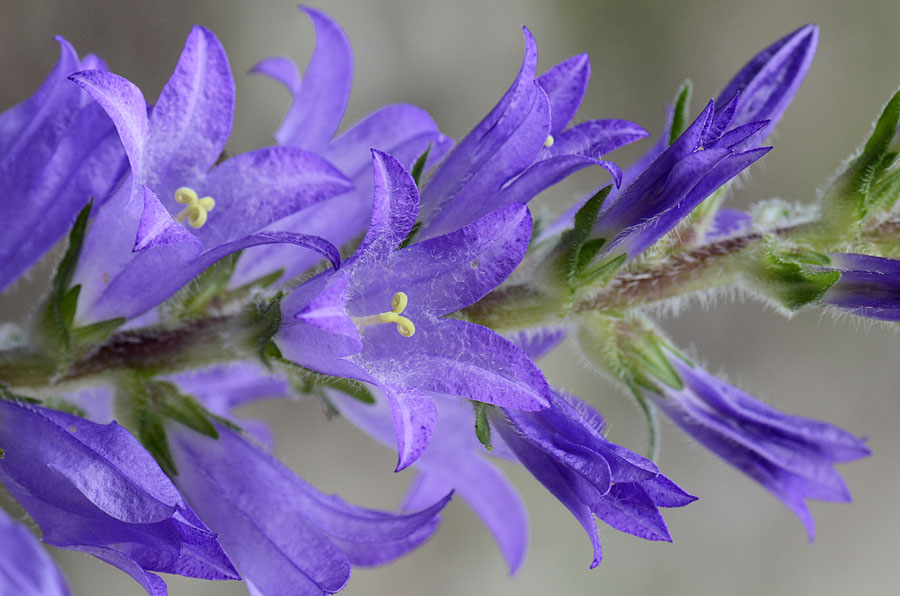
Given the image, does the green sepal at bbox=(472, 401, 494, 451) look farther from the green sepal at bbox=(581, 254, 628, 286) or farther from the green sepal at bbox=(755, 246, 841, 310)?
the green sepal at bbox=(755, 246, 841, 310)

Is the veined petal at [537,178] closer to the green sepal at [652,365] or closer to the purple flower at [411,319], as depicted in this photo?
the purple flower at [411,319]

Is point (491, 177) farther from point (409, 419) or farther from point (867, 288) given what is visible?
point (867, 288)

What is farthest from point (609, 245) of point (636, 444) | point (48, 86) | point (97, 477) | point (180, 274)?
point (636, 444)

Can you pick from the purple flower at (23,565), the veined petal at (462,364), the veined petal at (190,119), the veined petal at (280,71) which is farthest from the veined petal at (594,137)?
the purple flower at (23,565)

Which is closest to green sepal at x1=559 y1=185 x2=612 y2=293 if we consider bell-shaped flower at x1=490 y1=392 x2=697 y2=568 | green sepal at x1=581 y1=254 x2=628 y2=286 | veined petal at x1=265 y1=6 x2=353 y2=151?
green sepal at x1=581 y1=254 x2=628 y2=286

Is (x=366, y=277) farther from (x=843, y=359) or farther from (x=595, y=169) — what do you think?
(x=843, y=359)

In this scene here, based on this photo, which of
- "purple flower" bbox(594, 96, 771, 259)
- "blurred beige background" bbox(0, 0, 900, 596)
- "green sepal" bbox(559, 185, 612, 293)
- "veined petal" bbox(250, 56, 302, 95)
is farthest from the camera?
"blurred beige background" bbox(0, 0, 900, 596)

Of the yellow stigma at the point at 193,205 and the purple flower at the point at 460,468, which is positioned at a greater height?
the yellow stigma at the point at 193,205
